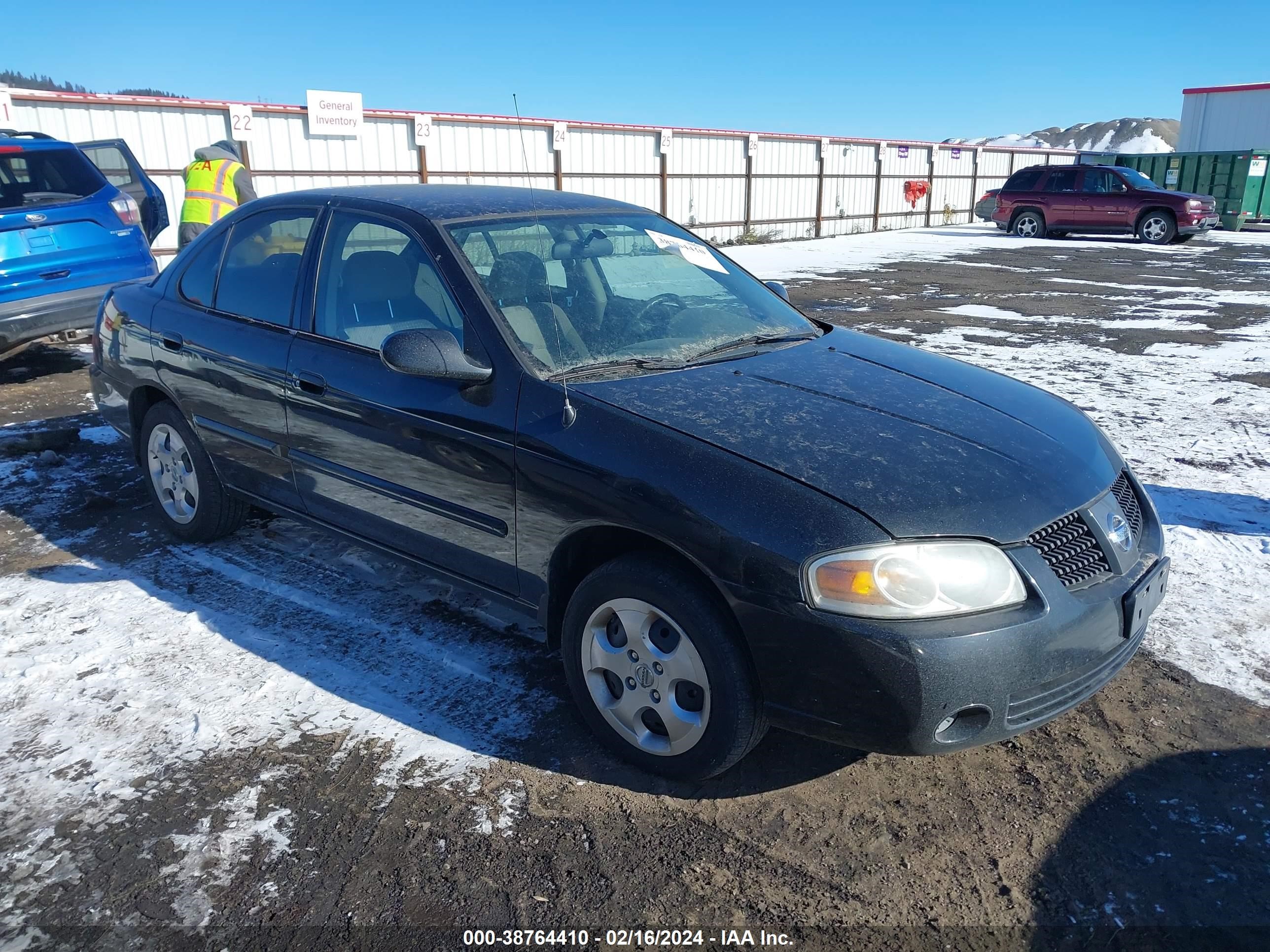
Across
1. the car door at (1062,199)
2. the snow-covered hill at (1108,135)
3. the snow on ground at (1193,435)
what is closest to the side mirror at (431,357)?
the snow on ground at (1193,435)

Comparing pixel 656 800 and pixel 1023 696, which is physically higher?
pixel 1023 696

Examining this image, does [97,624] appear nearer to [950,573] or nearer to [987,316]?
[950,573]

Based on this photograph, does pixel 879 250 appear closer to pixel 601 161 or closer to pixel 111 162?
pixel 601 161

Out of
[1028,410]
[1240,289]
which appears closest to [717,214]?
[1240,289]

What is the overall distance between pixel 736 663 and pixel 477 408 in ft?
3.87

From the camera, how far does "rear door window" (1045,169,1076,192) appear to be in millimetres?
22734

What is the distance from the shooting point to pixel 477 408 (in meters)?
3.04

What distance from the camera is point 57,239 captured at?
7.12m

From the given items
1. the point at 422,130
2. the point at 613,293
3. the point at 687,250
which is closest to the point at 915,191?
the point at 422,130

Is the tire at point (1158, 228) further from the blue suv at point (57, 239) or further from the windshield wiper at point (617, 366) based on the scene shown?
the windshield wiper at point (617, 366)

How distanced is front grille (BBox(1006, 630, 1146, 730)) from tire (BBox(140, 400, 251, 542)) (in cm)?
335

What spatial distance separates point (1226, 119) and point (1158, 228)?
1567cm

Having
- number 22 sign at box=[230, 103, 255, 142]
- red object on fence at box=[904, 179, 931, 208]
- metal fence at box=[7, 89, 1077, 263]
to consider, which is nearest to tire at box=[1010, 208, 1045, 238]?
metal fence at box=[7, 89, 1077, 263]

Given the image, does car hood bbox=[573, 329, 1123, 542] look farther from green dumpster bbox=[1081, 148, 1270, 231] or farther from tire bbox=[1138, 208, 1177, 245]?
green dumpster bbox=[1081, 148, 1270, 231]
